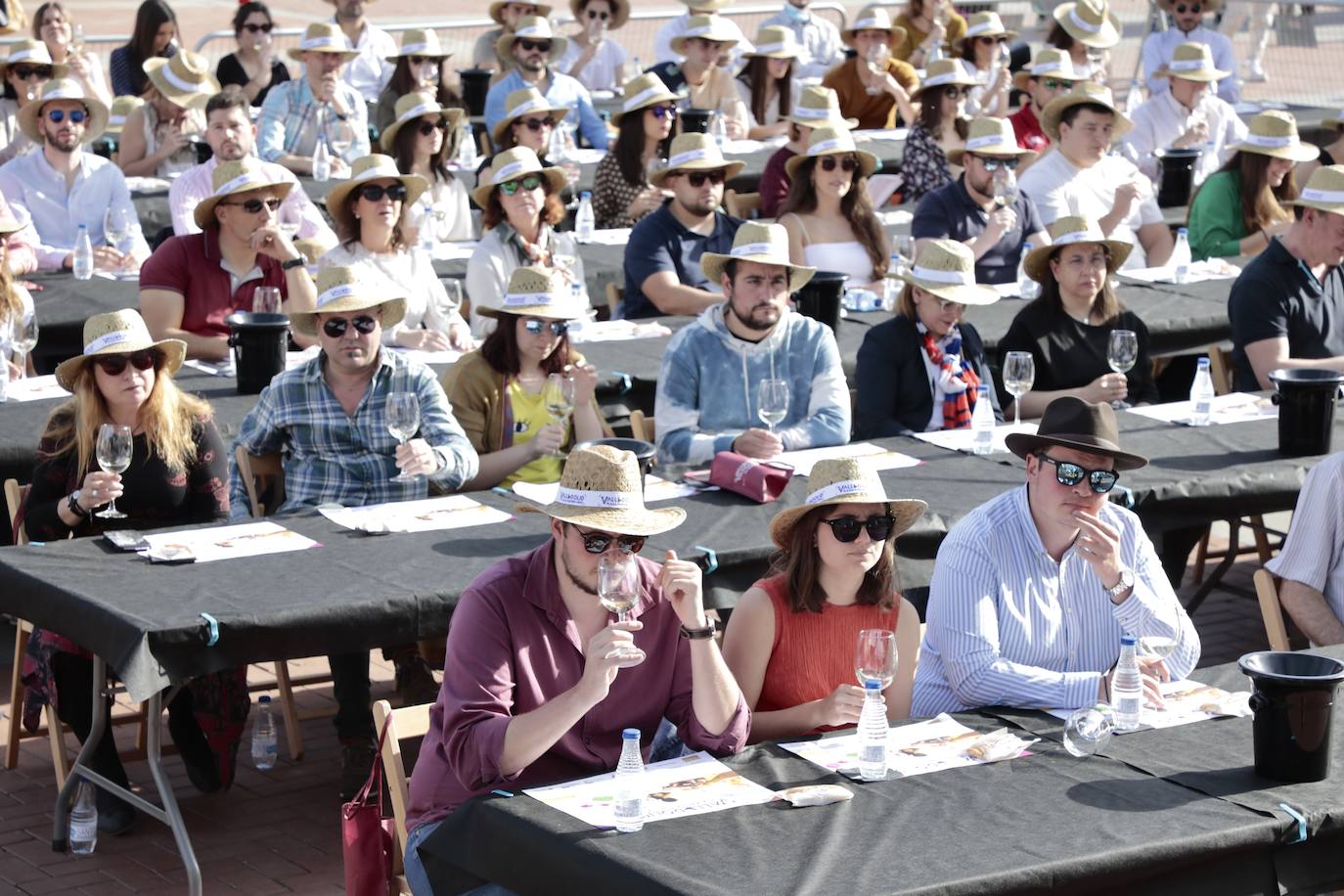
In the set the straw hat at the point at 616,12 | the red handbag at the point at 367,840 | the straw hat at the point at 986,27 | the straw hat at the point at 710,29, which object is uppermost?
the straw hat at the point at 616,12

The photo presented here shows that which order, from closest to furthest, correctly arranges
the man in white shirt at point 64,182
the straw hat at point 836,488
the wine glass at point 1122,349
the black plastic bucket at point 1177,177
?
the straw hat at point 836,488
the wine glass at point 1122,349
the man in white shirt at point 64,182
the black plastic bucket at point 1177,177

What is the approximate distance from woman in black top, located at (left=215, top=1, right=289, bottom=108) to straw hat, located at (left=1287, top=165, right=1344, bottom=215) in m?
8.50

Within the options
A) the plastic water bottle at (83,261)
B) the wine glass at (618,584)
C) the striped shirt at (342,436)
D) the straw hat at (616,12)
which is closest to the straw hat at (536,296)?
the striped shirt at (342,436)

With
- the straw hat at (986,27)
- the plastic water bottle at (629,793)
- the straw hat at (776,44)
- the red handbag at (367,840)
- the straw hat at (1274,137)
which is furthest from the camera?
the straw hat at (986,27)

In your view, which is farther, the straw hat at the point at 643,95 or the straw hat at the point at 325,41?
the straw hat at the point at 325,41

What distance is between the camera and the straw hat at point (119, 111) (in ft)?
43.1

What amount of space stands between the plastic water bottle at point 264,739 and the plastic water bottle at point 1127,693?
3209 mm

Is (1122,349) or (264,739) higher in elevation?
(1122,349)

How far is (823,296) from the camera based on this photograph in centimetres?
891

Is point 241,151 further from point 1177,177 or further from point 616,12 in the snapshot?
point 616,12

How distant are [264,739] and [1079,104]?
6482mm

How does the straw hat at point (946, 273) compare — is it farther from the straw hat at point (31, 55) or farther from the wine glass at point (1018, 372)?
the straw hat at point (31, 55)

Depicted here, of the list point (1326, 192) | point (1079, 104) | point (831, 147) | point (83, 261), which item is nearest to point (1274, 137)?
point (1079, 104)

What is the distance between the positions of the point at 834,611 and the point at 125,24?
23955 millimetres
